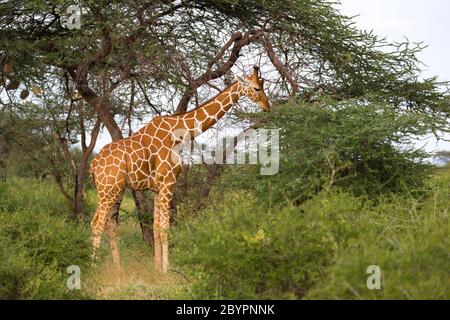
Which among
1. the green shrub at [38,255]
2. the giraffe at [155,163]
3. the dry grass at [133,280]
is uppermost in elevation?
the giraffe at [155,163]

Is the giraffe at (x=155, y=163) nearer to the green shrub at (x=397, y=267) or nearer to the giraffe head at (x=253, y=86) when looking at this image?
the giraffe head at (x=253, y=86)

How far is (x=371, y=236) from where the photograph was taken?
705 cm

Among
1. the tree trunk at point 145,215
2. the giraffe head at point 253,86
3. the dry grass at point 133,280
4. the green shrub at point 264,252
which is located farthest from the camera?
the tree trunk at point 145,215

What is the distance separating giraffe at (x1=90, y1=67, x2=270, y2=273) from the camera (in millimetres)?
9758

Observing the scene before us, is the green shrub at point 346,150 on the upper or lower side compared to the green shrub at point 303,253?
upper

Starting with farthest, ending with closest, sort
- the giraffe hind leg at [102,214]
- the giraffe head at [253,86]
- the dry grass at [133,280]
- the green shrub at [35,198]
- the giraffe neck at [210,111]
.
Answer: the green shrub at [35,198]
the giraffe head at [253,86]
the giraffe neck at [210,111]
the giraffe hind leg at [102,214]
the dry grass at [133,280]

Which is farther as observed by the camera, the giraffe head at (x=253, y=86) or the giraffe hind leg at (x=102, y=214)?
the giraffe head at (x=253, y=86)

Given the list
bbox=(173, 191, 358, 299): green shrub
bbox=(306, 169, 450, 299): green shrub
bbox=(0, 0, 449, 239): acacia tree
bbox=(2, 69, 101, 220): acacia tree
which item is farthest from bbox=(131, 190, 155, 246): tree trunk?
bbox=(306, 169, 450, 299): green shrub

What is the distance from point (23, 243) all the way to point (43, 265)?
489 millimetres

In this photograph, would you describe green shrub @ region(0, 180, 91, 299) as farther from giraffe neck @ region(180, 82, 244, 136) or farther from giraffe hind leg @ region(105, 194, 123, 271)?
giraffe neck @ region(180, 82, 244, 136)

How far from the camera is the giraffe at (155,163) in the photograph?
9758mm

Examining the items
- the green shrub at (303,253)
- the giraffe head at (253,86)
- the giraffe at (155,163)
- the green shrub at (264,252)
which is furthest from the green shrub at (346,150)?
the green shrub at (264,252)

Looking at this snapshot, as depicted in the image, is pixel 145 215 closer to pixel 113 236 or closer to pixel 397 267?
pixel 113 236
